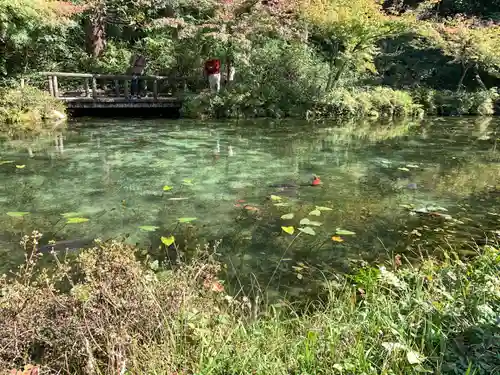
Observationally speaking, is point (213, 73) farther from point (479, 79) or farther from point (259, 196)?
point (479, 79)

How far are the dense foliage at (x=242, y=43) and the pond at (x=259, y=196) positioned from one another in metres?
4.56

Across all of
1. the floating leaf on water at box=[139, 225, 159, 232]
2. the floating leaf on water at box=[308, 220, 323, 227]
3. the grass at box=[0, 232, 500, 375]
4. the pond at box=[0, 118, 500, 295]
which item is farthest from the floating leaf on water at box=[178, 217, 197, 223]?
the grass at box=[0, 232, 500, 375]

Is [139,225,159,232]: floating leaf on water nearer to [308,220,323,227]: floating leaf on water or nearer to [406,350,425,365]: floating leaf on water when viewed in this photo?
[308,220,323,227]: floating leaf on water

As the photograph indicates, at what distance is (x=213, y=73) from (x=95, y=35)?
667 cm

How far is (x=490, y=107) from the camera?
59.6 feet

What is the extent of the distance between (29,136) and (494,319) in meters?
10.3

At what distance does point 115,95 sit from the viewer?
14695mm

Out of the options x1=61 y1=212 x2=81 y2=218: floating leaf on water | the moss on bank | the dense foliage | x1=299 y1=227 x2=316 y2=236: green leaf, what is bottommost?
x1=299 y1=227 x2=316 y2=236: green leaf

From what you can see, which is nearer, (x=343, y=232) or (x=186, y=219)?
(x=343, y=232)

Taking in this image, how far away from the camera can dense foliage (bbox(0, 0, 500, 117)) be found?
13.5 meters

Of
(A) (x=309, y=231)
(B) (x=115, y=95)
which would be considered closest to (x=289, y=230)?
(A) (x=309, y=231)

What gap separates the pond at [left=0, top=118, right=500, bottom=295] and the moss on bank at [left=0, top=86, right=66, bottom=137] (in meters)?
1.84

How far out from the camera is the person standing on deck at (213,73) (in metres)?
14.0

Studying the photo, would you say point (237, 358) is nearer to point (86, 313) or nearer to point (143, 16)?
point (86, 313)
